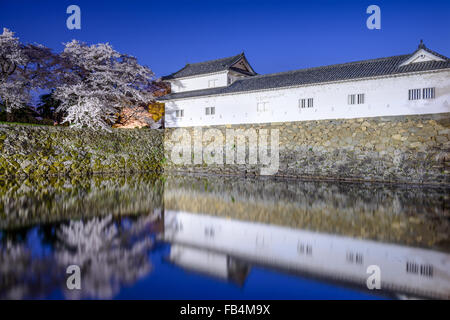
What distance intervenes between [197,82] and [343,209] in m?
19.8

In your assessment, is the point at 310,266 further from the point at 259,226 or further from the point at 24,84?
the point at 24,84

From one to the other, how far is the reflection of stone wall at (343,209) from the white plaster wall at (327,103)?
215 inches

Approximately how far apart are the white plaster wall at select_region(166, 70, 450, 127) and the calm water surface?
782 centimetres

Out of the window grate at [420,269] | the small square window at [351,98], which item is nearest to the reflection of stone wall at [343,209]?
the window grate at [420,269]

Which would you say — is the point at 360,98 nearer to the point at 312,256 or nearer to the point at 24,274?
the point at 312,256

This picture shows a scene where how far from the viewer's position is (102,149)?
2289cm

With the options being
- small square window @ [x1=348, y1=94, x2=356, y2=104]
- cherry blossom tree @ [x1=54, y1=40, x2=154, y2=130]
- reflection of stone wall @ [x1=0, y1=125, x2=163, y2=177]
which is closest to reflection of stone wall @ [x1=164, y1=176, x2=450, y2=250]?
small square window @ [x1=348, y1=94, x2=356, y2=104]

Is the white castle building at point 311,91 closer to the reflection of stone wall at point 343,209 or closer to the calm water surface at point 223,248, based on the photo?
the reflection of stone wall at point 343,209

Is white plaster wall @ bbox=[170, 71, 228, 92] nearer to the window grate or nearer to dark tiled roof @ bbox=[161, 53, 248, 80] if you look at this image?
dark tiled roof @ bbox=[161, 53, 248, 80]

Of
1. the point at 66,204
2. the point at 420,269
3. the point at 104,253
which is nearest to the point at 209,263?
the point at 104,253

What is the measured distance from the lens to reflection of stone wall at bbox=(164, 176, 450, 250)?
265 inches

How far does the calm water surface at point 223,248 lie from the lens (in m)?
4.06

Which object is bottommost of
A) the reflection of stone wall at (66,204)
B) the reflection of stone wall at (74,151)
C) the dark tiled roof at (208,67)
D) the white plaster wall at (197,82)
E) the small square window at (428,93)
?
the reflection of stone wall at (66,204)

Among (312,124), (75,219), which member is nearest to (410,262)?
(75,219)
